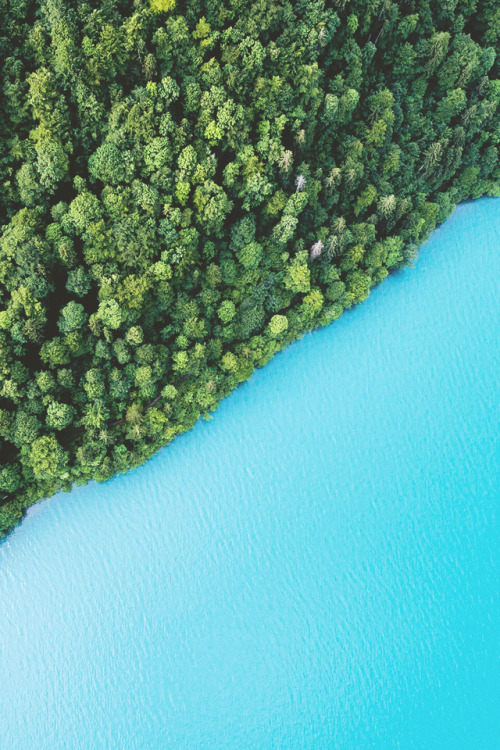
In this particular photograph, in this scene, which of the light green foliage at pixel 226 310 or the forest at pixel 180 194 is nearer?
the forest at pixel 180 194

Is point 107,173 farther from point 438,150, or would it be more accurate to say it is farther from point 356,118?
point 438,150

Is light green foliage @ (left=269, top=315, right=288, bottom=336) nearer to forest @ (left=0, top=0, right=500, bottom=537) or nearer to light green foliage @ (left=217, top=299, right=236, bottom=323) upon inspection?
forest @ (left=0, top=0, right=500, bottom=537)

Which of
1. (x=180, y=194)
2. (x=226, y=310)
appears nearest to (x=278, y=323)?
(x=226, y=310)

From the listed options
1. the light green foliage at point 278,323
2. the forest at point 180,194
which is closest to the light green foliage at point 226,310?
the forest at point 180,194

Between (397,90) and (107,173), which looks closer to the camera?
(107,173)

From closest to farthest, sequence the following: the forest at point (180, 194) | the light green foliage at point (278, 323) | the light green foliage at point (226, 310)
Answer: the forest at point (180, 194) → the light green foliage at point (226, 310) → the light green foliage at point (278, 323)

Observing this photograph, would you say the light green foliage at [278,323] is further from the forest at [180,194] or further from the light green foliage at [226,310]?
the light green foliage at [226,310]

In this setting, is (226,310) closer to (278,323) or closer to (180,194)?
(278,323)

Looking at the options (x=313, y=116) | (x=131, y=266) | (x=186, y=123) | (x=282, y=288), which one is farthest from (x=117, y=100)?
(x=282, y=288)

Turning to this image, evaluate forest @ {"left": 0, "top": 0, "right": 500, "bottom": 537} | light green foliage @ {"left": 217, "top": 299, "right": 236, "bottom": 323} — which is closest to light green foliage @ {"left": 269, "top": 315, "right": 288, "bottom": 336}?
forest @ {"left": 0, "top": 0, "right": 500, "bottom": 537}
